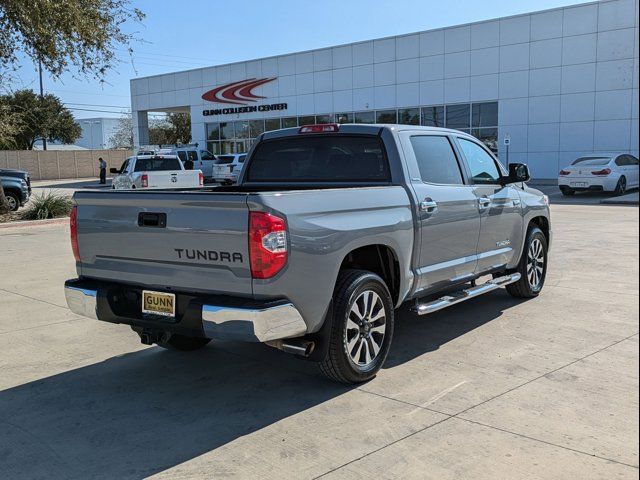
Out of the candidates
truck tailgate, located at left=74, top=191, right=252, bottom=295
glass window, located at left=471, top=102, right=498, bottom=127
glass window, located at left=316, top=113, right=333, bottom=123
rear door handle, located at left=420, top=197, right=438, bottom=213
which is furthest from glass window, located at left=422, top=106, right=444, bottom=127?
truck tailgate, located at left=74, top=191, right=252, bottom=295

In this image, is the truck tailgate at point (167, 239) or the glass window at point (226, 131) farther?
the glass window at point (226, 131)

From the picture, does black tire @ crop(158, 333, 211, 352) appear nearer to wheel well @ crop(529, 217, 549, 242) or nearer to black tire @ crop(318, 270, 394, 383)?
black tire @ crop(318, 270, 394, 383)

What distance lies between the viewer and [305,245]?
407cm

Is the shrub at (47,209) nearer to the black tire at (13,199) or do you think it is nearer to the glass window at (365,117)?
the black tire at (13,199)

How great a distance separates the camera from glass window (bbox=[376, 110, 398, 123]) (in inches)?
1383

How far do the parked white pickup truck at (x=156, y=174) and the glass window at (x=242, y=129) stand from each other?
789 inches

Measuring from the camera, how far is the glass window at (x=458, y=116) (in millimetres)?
32625

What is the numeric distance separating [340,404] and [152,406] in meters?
1.34

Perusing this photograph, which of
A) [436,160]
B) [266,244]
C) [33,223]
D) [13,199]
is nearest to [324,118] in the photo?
[13,199]

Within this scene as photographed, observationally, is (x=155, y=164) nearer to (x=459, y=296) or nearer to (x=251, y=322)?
(x=459, y=296)

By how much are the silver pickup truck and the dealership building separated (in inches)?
832

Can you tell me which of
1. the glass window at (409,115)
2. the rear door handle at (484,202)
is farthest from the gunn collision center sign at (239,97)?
the rear door handle at (484,202)

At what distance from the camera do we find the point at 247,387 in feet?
15.5

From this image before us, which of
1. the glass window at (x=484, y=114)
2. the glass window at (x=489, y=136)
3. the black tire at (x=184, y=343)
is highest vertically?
the glass window at (x=484, y=114)
